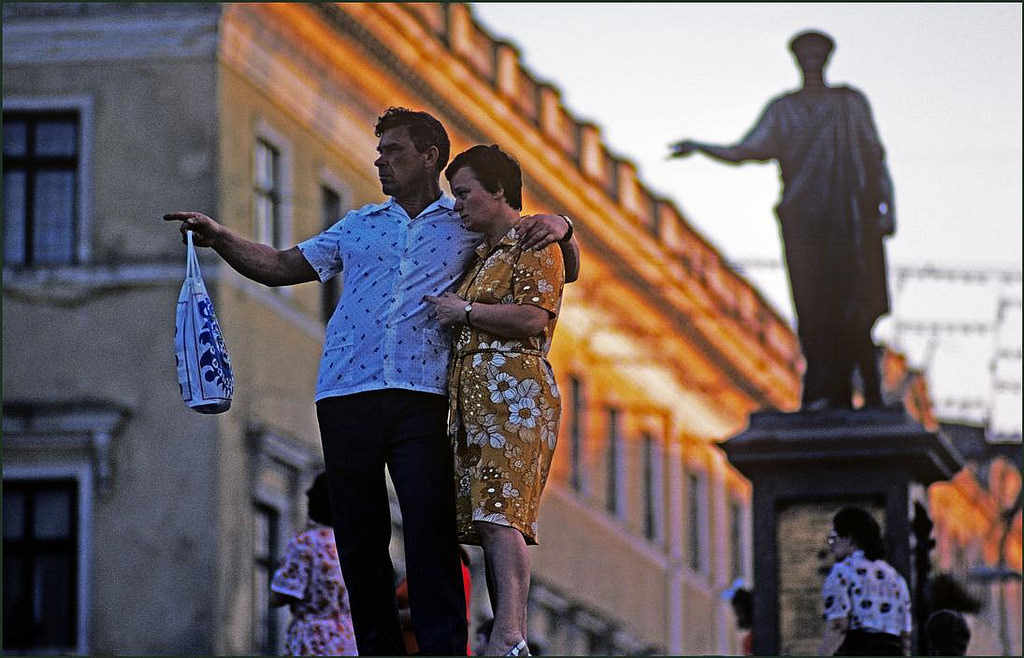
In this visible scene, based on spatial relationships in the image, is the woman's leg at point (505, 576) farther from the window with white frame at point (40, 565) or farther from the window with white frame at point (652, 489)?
the window with white frame at point (652, 489)

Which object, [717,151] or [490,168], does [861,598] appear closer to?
[490,168]

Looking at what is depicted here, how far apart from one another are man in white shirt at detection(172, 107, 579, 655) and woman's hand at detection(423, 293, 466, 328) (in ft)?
0.25

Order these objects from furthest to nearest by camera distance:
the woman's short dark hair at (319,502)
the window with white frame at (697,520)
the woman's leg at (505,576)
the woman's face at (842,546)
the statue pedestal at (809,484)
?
the window with white frame at (697,520) → the statue pedestal at (809,484) → the woman's face at (842,546) → the woman's short dark hair at (319,502) → the woman's leg at (505,576)

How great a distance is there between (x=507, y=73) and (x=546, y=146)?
1.71 meters

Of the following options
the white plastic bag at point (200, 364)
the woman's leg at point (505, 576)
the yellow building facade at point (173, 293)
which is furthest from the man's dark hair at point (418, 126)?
the yellow building facade at point (173, 293)

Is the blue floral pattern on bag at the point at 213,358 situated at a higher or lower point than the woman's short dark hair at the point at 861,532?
higher

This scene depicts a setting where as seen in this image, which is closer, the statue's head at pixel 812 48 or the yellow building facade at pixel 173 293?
the statue's head at pixel 812 48

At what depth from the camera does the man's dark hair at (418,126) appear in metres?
9.83

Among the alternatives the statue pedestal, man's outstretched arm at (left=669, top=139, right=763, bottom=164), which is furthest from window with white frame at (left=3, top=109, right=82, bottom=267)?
the statue pedestal

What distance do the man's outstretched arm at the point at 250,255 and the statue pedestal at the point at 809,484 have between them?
26.0ft

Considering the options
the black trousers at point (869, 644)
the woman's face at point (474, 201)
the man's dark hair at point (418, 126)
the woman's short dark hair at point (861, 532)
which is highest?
the man's dark hair at point (418, 126)

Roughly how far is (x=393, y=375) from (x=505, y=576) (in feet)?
2.32

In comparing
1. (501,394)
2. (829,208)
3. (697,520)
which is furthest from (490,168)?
(697,520)

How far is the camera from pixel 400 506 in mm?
9664
